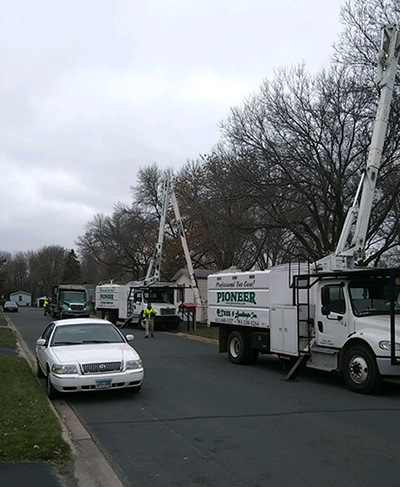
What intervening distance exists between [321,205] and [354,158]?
9.37ft

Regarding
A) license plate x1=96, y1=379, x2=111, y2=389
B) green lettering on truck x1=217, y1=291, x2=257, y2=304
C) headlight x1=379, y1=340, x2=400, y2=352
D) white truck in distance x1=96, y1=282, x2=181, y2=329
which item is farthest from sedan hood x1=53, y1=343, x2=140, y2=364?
white truck in distance x1=96, y1=282, x2=181, y2=329

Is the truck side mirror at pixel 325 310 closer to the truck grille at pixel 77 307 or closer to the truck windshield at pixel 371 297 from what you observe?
the truck windshield at pixel 371 297

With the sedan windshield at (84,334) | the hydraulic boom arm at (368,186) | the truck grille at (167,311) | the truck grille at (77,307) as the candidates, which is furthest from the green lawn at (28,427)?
the truck grille at (77,307)

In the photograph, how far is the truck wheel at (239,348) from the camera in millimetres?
15141

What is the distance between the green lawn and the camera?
6.22 meters

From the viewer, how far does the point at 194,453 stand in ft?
21.7

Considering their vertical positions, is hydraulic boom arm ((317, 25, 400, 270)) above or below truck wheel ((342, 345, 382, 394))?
above

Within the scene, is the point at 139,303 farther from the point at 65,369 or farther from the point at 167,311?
the point at 65,369

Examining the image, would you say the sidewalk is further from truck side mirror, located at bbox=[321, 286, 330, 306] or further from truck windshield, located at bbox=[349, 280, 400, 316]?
truck side mirror, located at bbox=[321, 286, 330, 306]

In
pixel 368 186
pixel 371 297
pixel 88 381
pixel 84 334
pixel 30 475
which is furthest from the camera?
pixel 368 186

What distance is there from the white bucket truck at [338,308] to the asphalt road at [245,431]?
670mm

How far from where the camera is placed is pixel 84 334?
37.3ft

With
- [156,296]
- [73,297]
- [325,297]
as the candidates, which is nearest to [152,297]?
[156,296]

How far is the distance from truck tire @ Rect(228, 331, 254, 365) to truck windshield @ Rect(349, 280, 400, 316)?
411 centimetres
